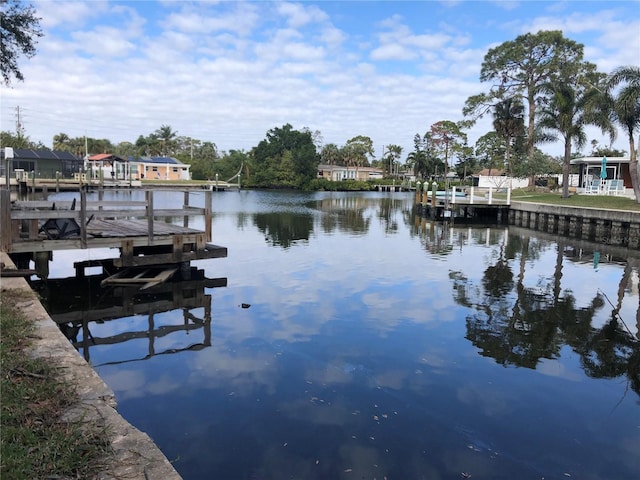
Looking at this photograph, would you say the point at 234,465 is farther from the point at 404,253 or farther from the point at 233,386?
the point at 404,253

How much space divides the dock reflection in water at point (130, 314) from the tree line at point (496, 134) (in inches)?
364

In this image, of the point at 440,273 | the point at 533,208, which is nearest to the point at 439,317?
the point at 440,273

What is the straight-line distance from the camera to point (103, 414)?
481 cm

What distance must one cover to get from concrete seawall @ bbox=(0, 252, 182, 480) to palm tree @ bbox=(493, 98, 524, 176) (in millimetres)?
55174

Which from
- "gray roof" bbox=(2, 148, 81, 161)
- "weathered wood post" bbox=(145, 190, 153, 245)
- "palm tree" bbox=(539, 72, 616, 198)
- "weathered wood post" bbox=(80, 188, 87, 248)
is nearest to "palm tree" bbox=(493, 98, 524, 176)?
"palm tree" bbox=(539, 72, 616, 198)

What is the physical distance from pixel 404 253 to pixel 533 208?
Answer: 17.7m

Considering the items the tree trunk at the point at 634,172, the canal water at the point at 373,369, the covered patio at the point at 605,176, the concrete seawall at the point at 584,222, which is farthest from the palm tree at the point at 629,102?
the canal water at the point at 373,369

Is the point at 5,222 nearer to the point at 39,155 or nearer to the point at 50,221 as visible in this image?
the point at 50,221

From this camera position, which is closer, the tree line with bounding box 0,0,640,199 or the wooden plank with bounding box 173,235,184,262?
the wooden plank with bounding box 173,235,184,262

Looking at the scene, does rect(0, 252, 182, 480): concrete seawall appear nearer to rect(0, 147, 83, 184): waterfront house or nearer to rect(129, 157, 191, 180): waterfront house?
rect(0, 147, 83, 184): waterfront house

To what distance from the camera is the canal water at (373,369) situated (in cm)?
563

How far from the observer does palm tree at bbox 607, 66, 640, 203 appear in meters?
28.6

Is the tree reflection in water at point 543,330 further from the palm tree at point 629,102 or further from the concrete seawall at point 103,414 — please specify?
the palm tree at point 629,102

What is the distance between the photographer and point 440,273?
15.9m
